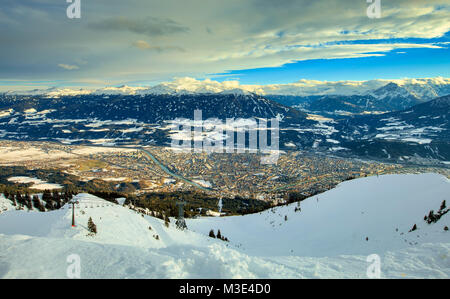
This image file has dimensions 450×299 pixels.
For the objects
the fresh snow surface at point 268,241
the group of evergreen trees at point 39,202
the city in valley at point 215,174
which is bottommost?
the city in valley at point 215,174

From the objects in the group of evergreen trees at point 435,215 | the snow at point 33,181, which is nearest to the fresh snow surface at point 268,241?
the group of evergreen trees at point 435,215

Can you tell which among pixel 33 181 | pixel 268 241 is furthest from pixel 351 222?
pixel 33 181

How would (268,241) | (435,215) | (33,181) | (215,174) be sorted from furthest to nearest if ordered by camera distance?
(215,174) < (33,181) < (268,241) < (435,215)

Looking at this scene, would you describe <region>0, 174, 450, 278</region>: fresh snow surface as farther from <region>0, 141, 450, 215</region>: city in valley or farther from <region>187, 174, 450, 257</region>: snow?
<region>0, 141, 450, 215</region>: city in valley

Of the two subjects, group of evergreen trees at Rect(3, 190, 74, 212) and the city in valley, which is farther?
the city in valley

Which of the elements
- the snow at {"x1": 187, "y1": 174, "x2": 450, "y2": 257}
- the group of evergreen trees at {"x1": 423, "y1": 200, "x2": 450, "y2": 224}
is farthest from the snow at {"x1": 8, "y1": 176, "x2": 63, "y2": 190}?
the group of evergreen trees at {"x1": 423, "y1": 200, "x2": 450, "y2": 224}

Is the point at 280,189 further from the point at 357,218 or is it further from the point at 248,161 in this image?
the point at 357,218

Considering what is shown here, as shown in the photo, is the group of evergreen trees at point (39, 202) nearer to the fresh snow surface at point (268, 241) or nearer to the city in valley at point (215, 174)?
the fresh snow surface at point (268, 241)

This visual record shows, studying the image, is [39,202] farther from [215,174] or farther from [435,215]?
[215,174]
